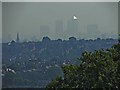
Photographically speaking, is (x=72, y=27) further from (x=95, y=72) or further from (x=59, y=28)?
(x=95, y=72)

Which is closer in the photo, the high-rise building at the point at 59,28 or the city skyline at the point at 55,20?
the city skyline at the point at 55,20

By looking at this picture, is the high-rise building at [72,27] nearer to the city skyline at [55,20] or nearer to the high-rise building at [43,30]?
the city skyline at [55,20]

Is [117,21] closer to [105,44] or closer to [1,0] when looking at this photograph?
[105,44]

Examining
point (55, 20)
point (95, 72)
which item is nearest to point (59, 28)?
point (55, 20)

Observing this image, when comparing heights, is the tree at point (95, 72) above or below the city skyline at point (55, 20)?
below

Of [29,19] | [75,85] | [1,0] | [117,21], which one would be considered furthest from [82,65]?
[1,0]

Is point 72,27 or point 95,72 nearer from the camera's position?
point 95,72

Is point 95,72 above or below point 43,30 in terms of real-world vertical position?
below

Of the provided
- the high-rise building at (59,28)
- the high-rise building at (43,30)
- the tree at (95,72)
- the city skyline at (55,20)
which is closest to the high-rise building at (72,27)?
the city skyline at (55,20)

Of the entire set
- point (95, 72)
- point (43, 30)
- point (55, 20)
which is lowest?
point (95, 72)
